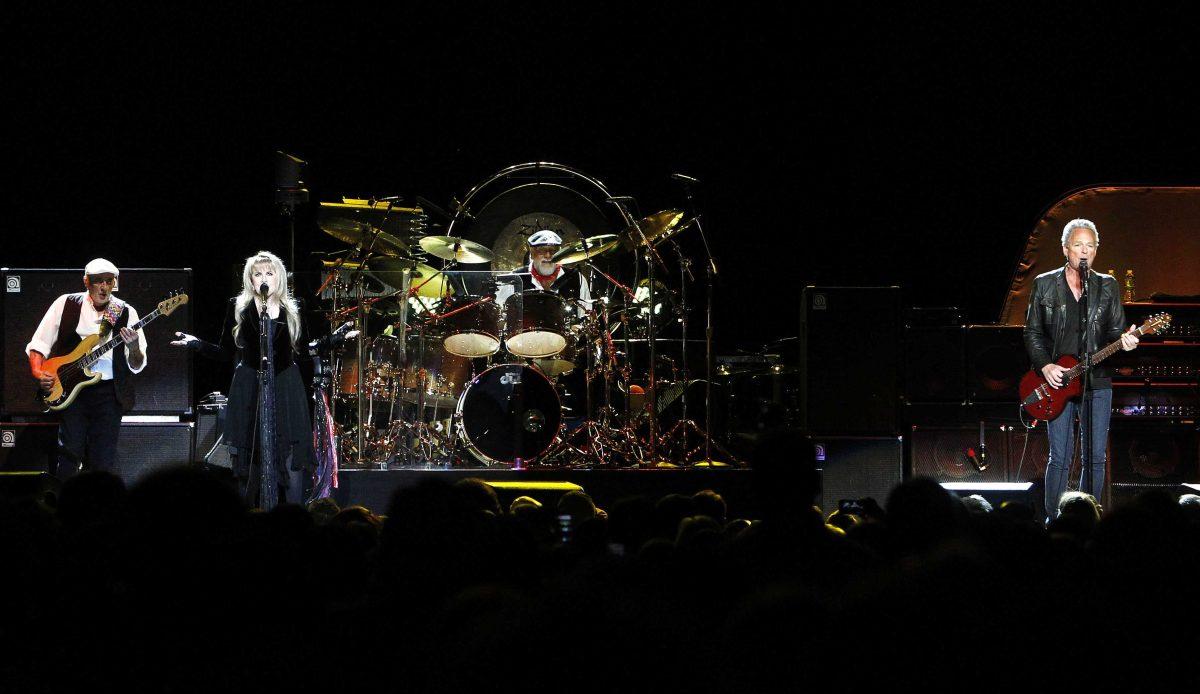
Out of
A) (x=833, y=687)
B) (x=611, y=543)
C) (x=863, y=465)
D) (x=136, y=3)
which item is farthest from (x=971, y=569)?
(x=136, y=3)

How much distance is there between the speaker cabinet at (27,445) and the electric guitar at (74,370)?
458 millimetres

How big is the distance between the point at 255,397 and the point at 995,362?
598 centimetres

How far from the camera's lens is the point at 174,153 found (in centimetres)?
1116

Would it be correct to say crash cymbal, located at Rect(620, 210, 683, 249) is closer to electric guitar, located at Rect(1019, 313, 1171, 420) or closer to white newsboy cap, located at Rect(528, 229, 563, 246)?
white newsboy cap, located at Rect(528, 229, 563, 246)

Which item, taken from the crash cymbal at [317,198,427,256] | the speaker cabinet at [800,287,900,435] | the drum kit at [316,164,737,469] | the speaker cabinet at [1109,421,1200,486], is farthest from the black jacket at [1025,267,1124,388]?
the crash cymbal at [317,198,427,256]

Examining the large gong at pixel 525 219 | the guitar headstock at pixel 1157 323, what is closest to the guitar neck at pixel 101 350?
the large gong at pixel 525 219

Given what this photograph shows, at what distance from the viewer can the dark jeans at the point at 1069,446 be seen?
766 centimetres

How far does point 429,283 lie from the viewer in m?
10.1

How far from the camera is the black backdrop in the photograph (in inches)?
432

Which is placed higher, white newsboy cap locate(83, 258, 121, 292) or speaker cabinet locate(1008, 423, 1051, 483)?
white newsboy cap locate(83, 258, 121, 292)

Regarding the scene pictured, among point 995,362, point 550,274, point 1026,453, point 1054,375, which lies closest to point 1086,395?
point 1054,375

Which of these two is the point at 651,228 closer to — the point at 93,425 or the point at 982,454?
the point at 982,454

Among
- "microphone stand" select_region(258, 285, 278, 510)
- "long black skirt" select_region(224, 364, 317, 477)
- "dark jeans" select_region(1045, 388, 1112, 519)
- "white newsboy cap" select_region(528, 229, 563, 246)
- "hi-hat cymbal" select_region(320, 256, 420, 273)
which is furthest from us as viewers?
"white newsboy cap" select_region(528, 229, 563, 246)

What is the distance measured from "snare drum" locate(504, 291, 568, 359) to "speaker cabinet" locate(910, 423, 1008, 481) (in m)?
3.14
